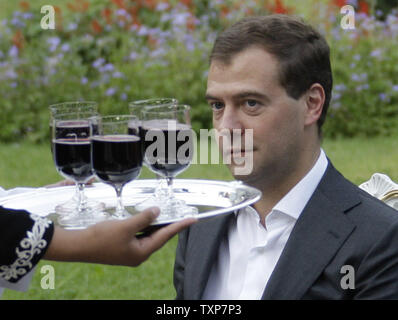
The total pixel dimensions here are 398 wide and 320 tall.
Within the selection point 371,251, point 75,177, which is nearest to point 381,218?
point 371,251

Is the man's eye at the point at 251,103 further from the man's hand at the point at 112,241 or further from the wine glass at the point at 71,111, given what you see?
the man's hand at the point at 112,241

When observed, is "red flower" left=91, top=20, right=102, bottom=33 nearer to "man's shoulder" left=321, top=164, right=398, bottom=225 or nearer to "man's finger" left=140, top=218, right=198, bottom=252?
"man's shoulder" left=321, top=164, right=398, bottom=225

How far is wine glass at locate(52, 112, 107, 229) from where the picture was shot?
99.2 inches

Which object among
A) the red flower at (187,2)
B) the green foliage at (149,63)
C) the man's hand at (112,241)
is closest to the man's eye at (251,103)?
the man's hand at (112,241)

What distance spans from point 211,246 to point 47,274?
2.99 m

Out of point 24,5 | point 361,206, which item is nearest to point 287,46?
point 361,206

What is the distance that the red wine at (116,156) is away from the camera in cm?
237

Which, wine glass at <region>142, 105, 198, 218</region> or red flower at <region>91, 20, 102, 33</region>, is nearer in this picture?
wine glass at <region>142, 105, 198, 218</region>

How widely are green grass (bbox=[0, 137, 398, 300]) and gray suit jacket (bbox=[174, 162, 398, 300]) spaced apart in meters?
2.57

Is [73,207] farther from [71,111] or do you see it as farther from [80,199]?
[71,111]

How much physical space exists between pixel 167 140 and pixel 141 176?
4.74m

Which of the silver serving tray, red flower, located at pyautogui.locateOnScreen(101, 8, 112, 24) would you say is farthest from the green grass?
the silver serving tray

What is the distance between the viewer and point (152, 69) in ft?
27.9
